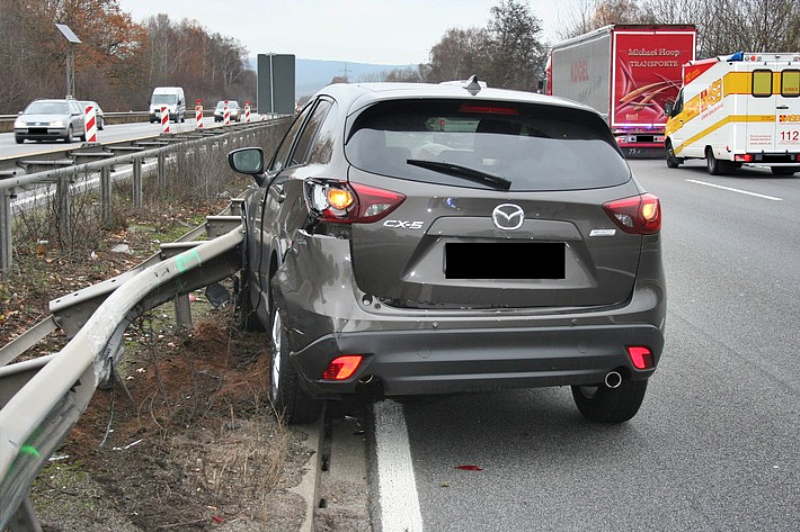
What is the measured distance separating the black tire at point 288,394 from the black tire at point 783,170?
919 inches

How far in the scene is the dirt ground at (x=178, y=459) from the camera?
13.3 ft

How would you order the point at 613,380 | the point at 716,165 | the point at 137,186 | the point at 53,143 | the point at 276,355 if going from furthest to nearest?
the point at 53,143 < the point at 716,165 < the point at 137,186 < the point at 276,355 < the point at 613,380

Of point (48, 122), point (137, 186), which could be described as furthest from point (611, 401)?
point (48, 122)

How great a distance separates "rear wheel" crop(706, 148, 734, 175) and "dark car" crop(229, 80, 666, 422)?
21942mm

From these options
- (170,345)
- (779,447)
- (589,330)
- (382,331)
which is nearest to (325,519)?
(382,331)

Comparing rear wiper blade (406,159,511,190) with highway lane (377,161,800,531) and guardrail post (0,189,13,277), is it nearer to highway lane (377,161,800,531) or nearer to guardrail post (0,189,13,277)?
highway lane (377,161,800,531)

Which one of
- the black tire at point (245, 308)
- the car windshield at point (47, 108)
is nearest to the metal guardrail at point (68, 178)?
the black tire at point (245, 308)

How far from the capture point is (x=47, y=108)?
3947 cm

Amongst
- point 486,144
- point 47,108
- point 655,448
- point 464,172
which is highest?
point 47,108

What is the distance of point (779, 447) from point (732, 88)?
20.8 m

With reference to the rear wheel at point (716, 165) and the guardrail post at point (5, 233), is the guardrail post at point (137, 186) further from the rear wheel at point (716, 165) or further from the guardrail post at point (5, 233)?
the rear wheel at point (716, 165)

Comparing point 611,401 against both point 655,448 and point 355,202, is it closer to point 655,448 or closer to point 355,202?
point 655,448

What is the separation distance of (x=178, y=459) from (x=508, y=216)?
70.5 inches

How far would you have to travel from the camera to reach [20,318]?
7570 mm
